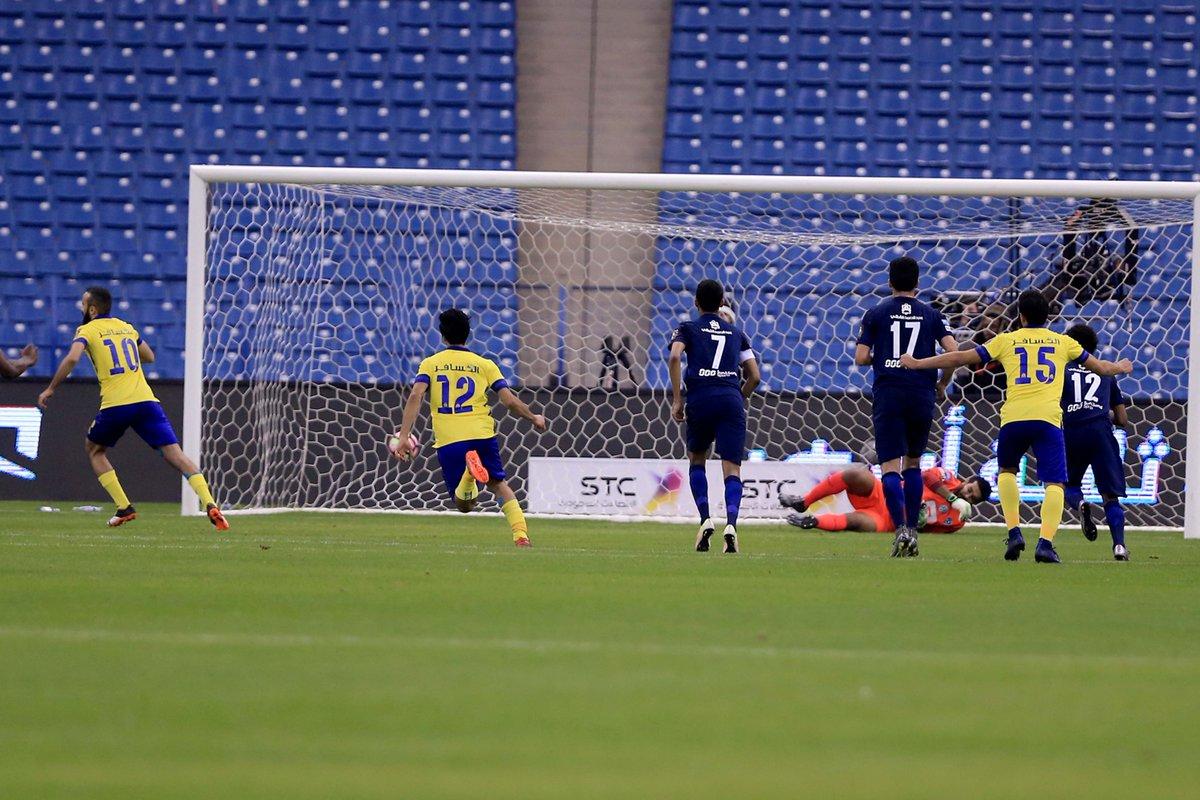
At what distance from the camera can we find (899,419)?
10.4m

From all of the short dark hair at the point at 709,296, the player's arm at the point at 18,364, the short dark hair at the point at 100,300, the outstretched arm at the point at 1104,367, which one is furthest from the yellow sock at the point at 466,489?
the outstretched arm at the point at 1104,367

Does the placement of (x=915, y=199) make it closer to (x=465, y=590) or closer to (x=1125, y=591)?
(x=1125, y=591)

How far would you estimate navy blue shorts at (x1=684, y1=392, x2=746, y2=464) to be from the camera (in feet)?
34.6

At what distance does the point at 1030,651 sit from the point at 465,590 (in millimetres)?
2504

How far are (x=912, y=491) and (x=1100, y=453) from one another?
1604 millimetres

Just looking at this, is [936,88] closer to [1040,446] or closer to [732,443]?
[732,443]

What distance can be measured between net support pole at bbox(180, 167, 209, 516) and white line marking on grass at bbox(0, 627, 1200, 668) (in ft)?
29.7

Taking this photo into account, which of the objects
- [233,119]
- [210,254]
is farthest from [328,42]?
[210,254]

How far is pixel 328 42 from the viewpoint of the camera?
20.7 meters

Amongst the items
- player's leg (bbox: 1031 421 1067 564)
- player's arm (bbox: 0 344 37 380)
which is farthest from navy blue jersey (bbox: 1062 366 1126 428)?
player's arm (bbox: 0 344 37 380)

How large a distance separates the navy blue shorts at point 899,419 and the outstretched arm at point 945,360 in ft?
1.51

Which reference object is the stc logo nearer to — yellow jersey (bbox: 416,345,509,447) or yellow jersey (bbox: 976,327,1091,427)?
yellow jersey (bbox: 416,345,509,447)

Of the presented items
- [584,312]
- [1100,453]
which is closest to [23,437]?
[584,312]

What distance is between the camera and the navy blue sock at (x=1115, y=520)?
10508 mm
